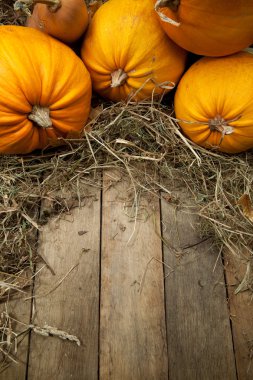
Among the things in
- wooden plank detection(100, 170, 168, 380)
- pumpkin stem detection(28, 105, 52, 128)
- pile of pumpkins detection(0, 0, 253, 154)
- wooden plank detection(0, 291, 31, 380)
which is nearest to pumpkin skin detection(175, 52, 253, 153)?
pile of pumpkins detection(0, 0, 253, 154)

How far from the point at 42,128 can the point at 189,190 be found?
1.55 feet

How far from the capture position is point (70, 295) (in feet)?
3.38

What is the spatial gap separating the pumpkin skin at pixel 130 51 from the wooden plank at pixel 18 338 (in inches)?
27.1

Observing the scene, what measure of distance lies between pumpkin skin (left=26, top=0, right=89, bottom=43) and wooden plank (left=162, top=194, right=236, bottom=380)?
1.91 ft

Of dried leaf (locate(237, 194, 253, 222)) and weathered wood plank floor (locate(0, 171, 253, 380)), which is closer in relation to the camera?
weathered wood plank floor (locate(0, 171, 253, 380))

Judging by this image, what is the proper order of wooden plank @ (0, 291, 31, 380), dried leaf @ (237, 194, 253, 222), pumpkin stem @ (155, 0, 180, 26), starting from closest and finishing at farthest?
wooden plank @ (0, 291, 31, 380)
pumpkin stem @ (155, 0, 180, 26)
dried leaf @ (237, 194, 253, 222)

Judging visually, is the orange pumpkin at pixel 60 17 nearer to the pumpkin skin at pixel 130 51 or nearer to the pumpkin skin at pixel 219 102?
the pumpkin skin at pixel 130 51

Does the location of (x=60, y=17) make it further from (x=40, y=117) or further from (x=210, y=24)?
(x=210, y=24)

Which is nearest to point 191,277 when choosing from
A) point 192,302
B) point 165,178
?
point 192,302

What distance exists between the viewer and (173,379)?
940 mm

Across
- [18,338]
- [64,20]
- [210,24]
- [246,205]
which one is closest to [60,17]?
[64,20]

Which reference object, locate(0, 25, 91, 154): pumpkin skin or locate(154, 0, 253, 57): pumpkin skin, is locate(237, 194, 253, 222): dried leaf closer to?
locate(154, 0, 253, 57): pumpkin skin

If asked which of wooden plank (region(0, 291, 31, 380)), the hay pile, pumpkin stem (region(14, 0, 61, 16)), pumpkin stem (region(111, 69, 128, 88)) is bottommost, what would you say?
wooden plank (region(0, 291, 31, 380))

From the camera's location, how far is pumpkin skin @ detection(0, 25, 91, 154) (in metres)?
1.08
